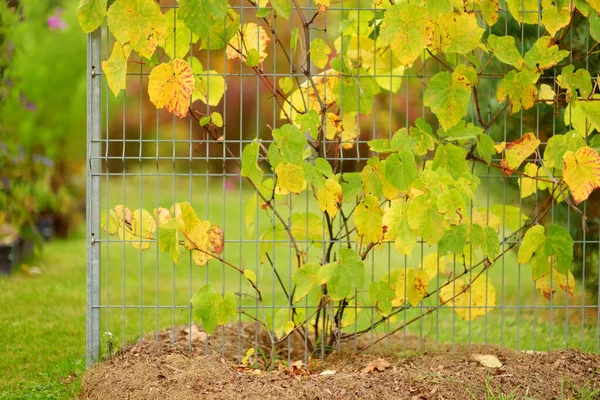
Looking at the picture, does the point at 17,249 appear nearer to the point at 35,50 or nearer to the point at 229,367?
the point at 35,50

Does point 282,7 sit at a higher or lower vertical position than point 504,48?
higher

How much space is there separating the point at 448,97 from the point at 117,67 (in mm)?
1187

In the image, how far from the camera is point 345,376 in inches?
114

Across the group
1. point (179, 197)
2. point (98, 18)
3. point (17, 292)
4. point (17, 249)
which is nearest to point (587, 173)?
point (98, 18)

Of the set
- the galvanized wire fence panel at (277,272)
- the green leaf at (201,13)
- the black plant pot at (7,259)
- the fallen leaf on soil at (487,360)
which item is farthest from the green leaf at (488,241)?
the black plant pot at (7,259)

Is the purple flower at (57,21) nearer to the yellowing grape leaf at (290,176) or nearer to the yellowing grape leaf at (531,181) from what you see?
the yellowing grape leaf at (290,176)

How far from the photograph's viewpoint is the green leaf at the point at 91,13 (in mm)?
2877

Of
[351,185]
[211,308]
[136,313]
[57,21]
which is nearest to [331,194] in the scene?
[351,185]

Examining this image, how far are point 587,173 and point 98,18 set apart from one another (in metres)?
1.79

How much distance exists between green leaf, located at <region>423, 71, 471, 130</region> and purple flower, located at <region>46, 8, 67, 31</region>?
504 cm

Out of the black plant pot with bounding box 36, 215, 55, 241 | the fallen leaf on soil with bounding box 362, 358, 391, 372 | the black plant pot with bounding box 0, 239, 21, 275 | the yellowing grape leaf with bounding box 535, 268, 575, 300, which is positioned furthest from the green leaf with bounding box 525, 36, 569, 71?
the black plant pot with bounding box 36, 215, 55, 241

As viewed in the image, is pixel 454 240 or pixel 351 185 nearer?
pixel 454 240

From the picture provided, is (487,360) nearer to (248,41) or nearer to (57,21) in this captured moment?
(248,41)

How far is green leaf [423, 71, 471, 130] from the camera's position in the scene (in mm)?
3020
